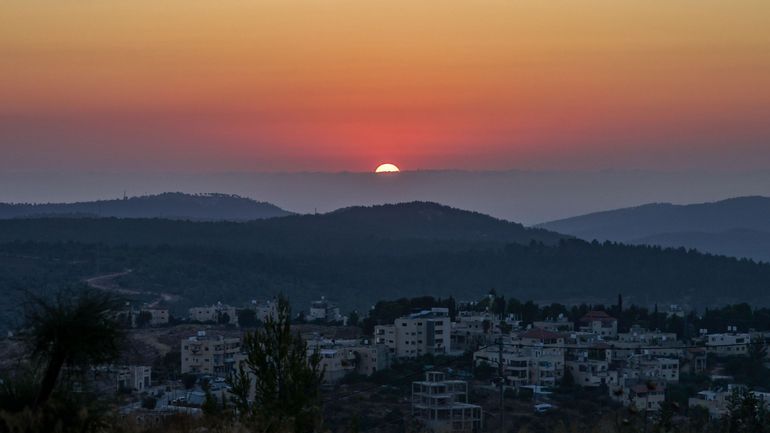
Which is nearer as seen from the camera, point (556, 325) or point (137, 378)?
point (137, 378)

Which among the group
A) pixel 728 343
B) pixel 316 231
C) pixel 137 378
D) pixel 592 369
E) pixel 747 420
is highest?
pixel 316 231

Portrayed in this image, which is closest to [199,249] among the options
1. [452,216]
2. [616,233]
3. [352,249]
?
[352,249]

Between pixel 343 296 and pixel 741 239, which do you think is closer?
pixel 343 296

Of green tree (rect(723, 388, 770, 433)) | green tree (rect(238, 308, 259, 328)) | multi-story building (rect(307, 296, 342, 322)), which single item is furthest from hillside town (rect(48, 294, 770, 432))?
green tree (rect(723, 388, 770, 433))

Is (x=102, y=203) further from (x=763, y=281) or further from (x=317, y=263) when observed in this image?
(x=763, y=281)

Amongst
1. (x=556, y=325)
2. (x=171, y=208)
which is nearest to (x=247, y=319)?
(x=556, y=325)

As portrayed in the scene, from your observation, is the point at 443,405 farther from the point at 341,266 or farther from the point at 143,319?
the point at 341,266

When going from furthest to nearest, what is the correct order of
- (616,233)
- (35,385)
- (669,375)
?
(616,233), (669,375), (35,385)
